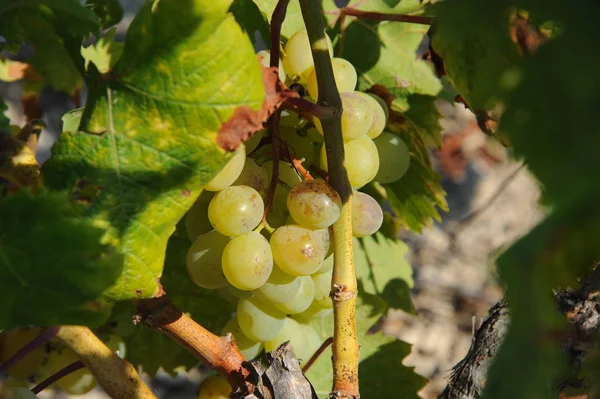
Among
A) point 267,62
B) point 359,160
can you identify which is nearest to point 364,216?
point 359,160

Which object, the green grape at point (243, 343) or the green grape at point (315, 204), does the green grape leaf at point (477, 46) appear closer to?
the green grape at point (315, 204)

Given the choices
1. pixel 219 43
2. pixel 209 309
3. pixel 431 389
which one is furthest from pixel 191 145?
pixel 431 389

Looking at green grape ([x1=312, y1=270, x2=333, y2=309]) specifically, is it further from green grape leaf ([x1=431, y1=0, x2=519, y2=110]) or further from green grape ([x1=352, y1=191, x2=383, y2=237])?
green grape leaf ([x1=431, y1=0, x2=519, y2=110])

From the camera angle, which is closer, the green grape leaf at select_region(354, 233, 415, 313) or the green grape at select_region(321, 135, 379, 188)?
the green grape at select_region(321, 135, 379, 188)

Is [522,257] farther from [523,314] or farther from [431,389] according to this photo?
[431,389]

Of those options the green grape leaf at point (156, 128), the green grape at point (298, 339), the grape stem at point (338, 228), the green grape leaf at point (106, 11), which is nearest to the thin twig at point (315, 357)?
the green grape at point (298, 339)

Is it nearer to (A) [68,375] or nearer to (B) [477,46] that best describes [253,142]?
(B) [477,46]

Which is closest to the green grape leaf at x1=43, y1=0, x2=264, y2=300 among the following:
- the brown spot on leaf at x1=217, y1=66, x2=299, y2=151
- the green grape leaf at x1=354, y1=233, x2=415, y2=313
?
the brown spot on leaf at x1=217, y1=66, x2=299, y2=151
